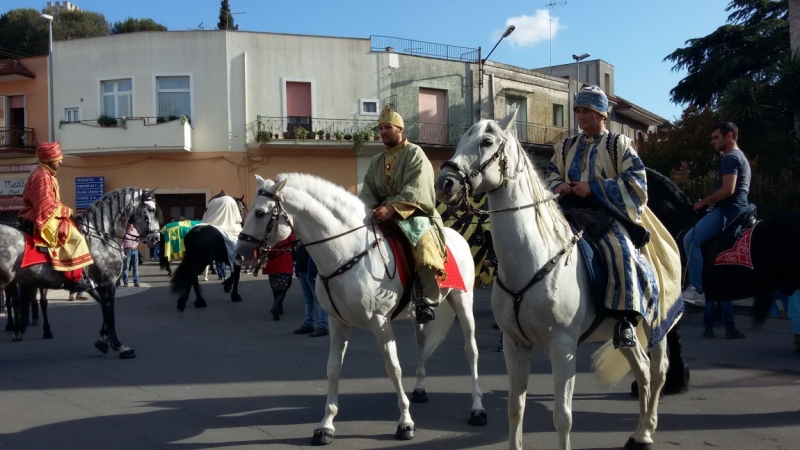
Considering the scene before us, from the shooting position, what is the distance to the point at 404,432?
5098 millimetres

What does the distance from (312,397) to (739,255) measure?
4326 mm

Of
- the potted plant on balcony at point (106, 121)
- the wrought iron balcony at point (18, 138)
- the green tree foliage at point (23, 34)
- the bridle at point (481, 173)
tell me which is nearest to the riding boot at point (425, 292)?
the bridle at point (481, 173)

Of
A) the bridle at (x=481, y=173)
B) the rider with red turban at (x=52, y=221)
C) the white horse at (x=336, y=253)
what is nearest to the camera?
the bridle at (x=481, y=173)

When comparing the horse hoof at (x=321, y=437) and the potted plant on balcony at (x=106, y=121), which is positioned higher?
the potted plant on balcony at (x=106, y=121)

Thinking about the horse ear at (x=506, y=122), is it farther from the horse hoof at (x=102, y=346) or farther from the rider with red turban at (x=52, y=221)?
the horse hoof at (x=102, y=346)

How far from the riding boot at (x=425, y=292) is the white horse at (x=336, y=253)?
0.23m

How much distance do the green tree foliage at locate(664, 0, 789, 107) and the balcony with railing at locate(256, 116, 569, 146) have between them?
26.2 feet

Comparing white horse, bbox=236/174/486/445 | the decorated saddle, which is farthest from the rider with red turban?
the decorated saddle

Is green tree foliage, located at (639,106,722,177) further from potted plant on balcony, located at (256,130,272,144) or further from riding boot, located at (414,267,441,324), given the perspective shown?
riding boot, located at (414,267,441,324)

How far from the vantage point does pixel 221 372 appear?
24.7ft

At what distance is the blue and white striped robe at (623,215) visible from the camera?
4.12 m

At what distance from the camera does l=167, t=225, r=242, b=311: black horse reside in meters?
12.8

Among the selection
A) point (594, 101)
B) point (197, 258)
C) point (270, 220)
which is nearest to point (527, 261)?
point (594, 101)

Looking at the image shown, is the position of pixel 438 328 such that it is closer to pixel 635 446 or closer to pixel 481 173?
pixel 635 446
